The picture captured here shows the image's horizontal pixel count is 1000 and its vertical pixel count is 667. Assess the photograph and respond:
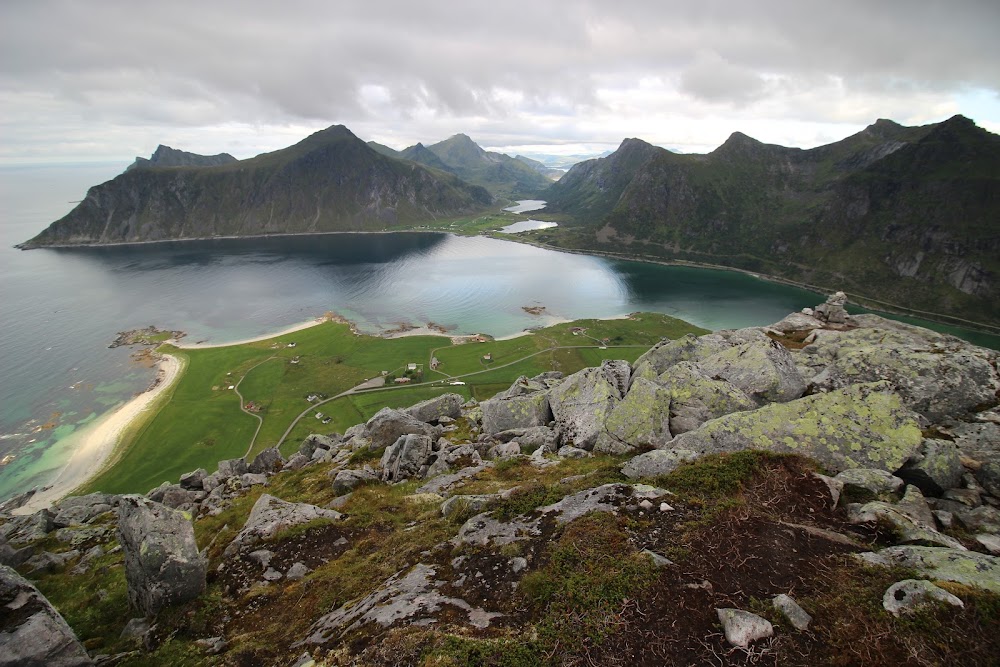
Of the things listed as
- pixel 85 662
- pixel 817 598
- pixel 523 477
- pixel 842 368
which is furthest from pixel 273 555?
pixel 842 368

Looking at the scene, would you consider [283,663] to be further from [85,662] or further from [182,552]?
[182,552]

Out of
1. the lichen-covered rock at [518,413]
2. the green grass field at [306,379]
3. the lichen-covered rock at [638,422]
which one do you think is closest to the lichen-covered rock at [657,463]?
the lichen-covered rock at [638,422]

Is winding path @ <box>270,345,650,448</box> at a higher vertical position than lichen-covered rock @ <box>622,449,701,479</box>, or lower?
lower

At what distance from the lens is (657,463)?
60.3ft

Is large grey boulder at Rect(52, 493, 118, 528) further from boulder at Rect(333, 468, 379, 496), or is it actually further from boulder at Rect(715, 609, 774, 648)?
boulder at Rect(715, 609, 774, 648)

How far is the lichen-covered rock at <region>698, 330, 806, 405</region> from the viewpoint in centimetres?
2678

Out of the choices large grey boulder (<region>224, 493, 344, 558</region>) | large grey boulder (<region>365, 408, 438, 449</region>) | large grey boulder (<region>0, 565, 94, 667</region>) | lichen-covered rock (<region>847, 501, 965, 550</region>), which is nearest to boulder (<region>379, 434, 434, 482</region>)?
large grey boulder (<region>365, 408, 438, 449</region>)

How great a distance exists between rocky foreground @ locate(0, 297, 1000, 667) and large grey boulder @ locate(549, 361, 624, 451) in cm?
46

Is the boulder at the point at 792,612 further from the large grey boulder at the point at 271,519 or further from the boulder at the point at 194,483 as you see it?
the boulder at the point at 194,483

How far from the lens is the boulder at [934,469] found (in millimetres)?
16922

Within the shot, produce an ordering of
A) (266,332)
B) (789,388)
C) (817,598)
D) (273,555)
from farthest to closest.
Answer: (266,332) < (789,388) < (273,555) < (817,598)

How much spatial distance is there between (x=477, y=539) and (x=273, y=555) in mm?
9477

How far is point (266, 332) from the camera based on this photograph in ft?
449

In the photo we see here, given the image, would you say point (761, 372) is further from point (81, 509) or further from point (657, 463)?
point (81, 509)
